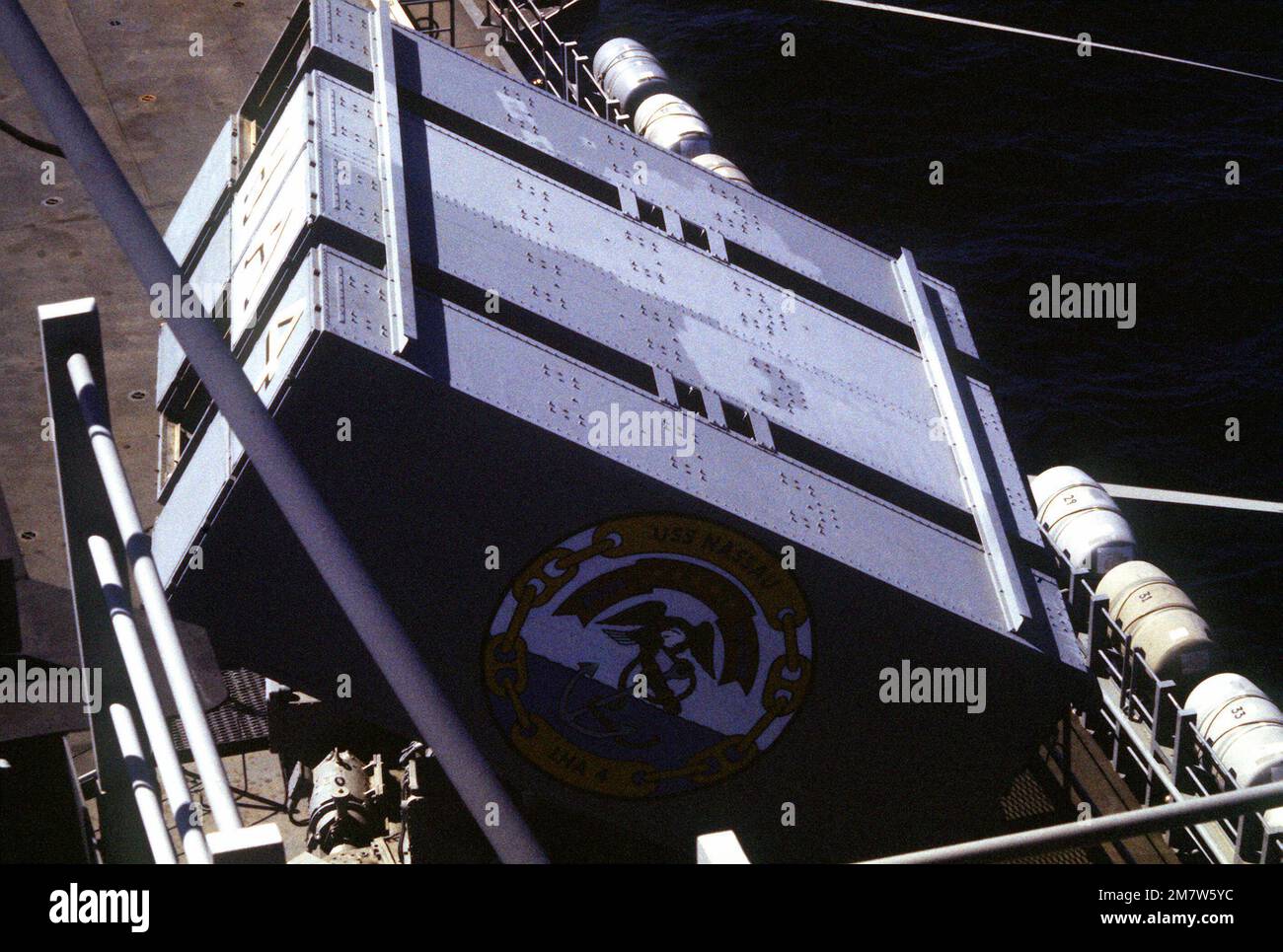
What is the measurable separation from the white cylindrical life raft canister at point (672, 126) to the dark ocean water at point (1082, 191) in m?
7.09

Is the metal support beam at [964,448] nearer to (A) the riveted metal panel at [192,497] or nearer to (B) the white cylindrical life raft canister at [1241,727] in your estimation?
(B) the white cylindrical life raft canister at [1241,727]

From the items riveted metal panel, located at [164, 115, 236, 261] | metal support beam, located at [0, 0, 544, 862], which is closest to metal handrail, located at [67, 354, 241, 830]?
metal support beam, located at [0, 0, 544, 862]

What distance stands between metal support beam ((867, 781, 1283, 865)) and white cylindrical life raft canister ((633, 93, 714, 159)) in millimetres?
15751

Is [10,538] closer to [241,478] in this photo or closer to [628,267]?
[241,478]

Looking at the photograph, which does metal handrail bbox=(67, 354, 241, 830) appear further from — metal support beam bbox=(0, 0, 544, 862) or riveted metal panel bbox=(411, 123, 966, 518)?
riveted metal panel bbox=(411, 123, 966, 518)

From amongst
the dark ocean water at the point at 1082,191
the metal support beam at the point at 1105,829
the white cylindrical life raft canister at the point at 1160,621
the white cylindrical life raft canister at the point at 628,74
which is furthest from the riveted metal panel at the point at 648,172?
the dark ocean water at the point at 1082,191

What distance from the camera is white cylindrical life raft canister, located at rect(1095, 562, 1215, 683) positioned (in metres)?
12.4

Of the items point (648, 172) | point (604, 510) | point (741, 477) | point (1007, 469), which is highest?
point (648, 172)

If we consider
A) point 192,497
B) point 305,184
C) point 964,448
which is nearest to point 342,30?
point 305,184

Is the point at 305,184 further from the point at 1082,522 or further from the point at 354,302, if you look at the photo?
the point at 1082,522

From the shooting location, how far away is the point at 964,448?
9.48 m

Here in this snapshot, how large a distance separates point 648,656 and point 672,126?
12189 mm
